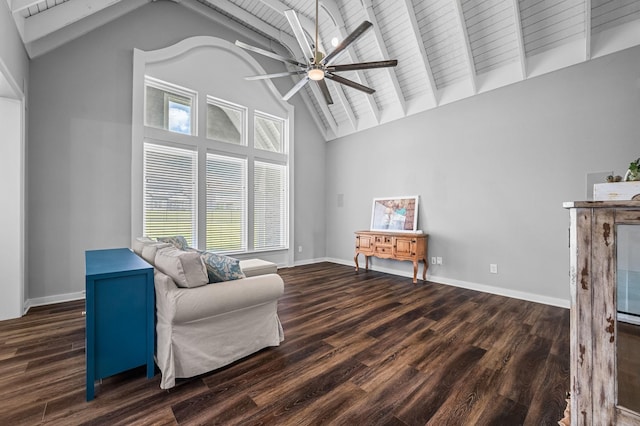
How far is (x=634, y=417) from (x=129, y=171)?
5245mm

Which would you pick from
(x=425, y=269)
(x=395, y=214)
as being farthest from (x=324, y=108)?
(x=425, y=269)

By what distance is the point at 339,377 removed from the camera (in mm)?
1973

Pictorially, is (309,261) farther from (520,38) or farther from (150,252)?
(520,38)

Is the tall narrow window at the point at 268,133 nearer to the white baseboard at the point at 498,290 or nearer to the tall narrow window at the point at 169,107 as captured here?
the tall narrow window at the point at 169,107

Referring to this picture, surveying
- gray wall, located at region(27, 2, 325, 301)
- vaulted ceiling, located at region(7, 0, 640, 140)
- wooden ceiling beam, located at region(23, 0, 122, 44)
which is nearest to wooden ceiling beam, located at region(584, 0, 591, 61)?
vaulted ceiling, located at region(7, 0, 640, 140)

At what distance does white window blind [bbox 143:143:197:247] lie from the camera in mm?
4230

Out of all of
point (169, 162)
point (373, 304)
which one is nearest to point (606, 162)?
point (373, 304)

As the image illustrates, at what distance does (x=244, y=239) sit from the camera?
535 centimetres

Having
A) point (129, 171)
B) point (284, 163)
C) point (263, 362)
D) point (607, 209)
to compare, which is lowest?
point (263, 362)

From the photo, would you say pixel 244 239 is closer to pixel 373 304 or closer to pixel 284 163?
pixel 284 163

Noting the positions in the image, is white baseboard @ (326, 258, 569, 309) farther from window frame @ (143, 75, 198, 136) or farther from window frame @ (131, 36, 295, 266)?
window frame @ (143, 75, 198, 136)

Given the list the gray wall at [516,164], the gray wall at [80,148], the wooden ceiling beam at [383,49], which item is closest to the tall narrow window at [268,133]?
the gray wall at [80,148]

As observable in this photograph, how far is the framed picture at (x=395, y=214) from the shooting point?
5039 millimetres

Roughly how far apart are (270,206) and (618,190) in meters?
5.22
